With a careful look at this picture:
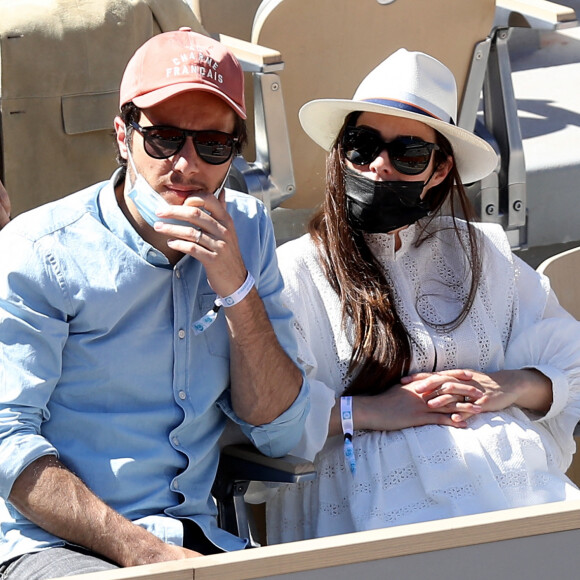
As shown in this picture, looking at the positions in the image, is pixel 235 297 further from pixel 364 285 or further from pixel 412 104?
pixel 412 104

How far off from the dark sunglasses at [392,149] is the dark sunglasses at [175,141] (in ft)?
1.62

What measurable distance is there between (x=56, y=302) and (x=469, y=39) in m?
2.18

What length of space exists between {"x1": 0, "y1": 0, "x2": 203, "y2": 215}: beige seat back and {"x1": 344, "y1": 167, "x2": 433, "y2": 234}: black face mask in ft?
3.49

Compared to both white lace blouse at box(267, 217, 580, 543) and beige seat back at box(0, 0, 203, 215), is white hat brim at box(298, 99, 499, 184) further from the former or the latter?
beige seat back at box(0, 0, 203, 215)

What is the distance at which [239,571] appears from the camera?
1521 mm

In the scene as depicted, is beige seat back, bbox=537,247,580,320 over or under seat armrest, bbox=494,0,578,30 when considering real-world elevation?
under

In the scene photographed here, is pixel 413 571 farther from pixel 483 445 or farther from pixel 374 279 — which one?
pixel 374 279

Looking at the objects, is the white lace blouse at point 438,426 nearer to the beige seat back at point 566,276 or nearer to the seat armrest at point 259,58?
the beige seat back at point 566,276

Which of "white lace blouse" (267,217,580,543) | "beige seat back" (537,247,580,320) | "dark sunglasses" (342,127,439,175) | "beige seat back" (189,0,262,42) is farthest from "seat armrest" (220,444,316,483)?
"beige seat back" (189,0,262,42)

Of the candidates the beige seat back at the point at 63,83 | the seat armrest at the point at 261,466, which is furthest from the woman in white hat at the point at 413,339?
the beige seat back at the point at 63,83

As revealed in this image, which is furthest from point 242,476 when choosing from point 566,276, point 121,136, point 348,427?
point 566,276

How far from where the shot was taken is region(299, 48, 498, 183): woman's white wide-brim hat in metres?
2.44

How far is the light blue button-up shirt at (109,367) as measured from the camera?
1.97 metres

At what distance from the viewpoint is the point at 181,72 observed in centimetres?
201
